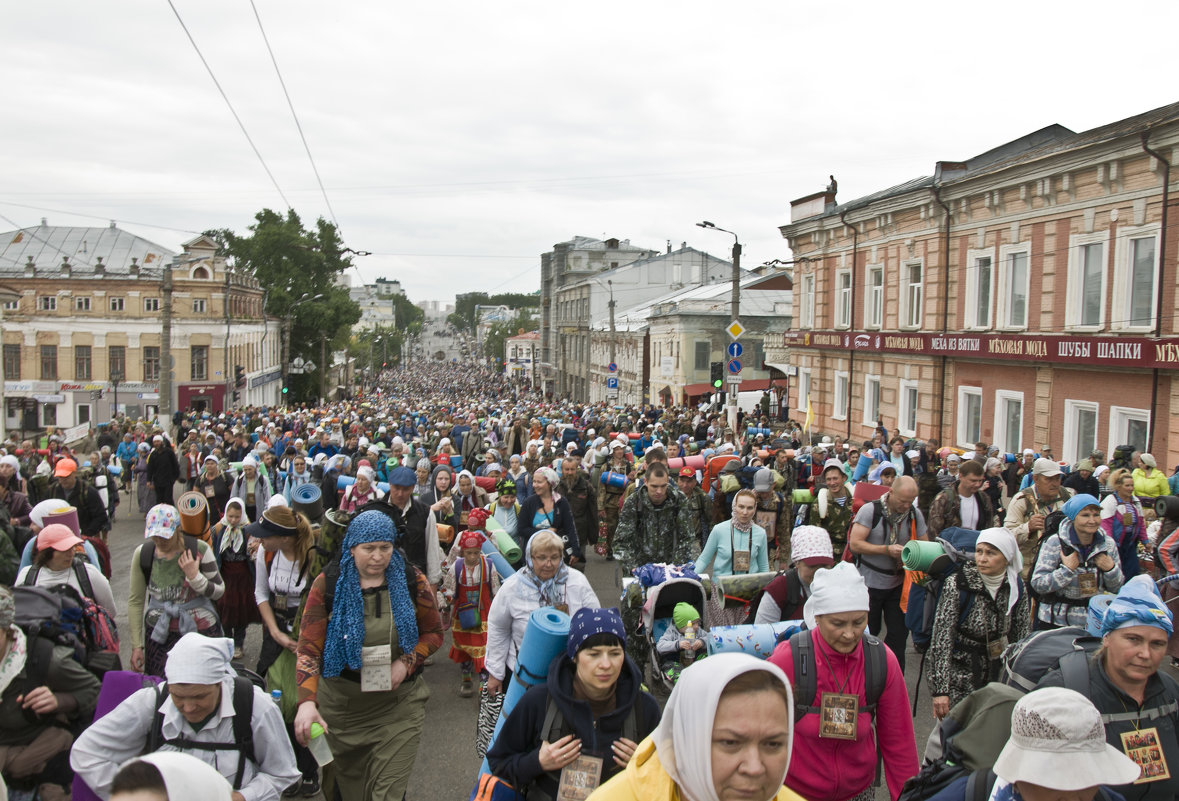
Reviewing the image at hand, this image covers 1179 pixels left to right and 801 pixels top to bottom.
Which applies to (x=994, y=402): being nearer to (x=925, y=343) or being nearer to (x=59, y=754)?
(x=925, y=343)

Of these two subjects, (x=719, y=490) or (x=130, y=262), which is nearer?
(x=719, y=490)

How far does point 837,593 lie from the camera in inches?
154

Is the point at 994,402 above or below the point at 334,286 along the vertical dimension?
below

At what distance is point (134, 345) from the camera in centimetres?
6306

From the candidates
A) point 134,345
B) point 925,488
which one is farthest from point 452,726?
point 134,345

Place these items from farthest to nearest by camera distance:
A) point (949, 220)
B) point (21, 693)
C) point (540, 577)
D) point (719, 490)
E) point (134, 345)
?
point (134, 345), point (949, 220), point (719, 490), point (540, 577), point (21, 693)

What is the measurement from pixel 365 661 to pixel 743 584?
333cm

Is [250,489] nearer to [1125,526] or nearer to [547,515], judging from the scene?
[547,515]

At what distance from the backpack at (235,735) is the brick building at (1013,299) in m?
17.9

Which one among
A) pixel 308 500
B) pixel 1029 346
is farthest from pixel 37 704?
pixel 1029 346

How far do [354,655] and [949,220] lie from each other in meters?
24.2

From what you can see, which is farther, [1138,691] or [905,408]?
[905,408]

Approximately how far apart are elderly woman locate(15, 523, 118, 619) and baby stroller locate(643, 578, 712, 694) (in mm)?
3395

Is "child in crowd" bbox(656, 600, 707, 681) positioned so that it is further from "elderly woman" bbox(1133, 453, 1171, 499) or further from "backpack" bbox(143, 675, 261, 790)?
"elderly woman" bbox(1133, 453, 1171, 499)
